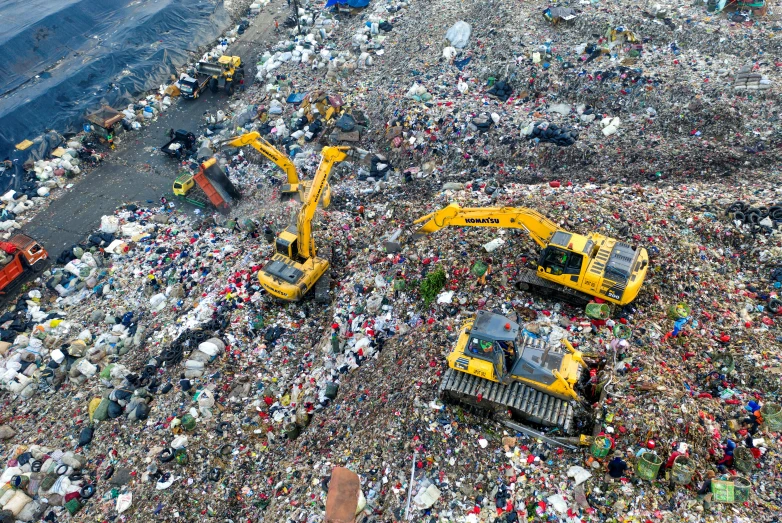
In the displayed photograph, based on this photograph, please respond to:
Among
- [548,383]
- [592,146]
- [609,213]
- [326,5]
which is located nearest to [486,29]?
[592,146]

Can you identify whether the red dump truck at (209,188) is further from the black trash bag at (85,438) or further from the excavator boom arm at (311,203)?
the black trash bag at (85,438)

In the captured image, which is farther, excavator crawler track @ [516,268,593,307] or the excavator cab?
the excavator cab

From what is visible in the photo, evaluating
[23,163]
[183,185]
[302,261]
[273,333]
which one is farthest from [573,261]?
[23,163]

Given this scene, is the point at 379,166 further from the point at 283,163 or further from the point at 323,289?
the point at 323,289

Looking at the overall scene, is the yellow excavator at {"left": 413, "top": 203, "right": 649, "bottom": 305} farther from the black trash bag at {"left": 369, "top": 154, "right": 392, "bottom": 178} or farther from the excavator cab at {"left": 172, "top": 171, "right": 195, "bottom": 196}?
the excavator cab at {"left": 172, "top": 171, "right": 195, "bottom": 196}

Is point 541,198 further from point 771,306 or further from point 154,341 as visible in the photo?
point 154,341

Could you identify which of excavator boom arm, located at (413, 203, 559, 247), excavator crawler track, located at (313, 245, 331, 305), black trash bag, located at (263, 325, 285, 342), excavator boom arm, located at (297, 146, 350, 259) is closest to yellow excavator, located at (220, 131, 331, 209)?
excavator boom arm, located at (297, 146, 350, 259)
